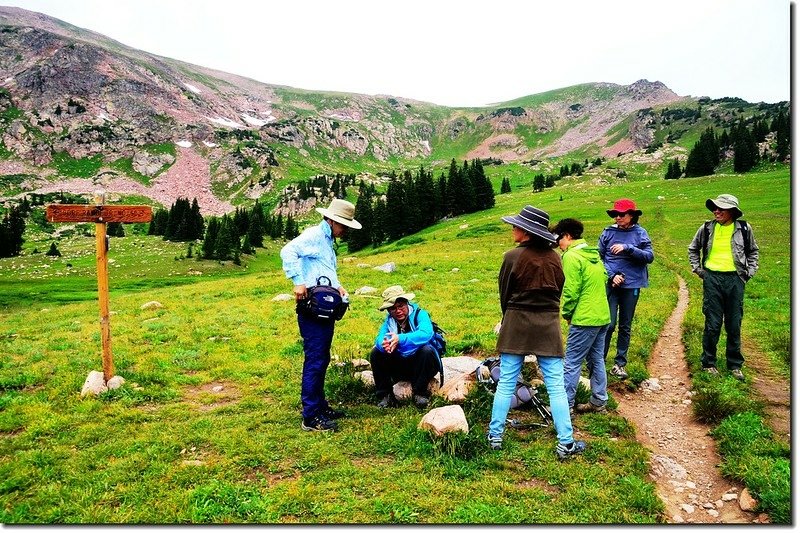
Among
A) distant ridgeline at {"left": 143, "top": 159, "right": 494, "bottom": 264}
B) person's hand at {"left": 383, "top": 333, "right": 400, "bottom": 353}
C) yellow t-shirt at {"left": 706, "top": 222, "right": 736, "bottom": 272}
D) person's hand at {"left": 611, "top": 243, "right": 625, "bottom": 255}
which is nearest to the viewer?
person's hand at {"left": 383, "top": 333, "right": 400, "bottom": 353}

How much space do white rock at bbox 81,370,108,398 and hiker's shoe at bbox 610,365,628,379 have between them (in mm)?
10633

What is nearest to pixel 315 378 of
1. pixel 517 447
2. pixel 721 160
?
pixel 517 447

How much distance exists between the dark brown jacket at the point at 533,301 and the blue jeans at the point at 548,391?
20cm

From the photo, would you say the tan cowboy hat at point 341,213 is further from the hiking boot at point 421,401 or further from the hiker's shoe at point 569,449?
the hiker's shoe at point 569,449

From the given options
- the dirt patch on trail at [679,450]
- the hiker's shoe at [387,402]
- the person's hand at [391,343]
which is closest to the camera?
the dirt patch on trail at [679,450]

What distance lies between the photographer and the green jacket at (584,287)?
7152mm

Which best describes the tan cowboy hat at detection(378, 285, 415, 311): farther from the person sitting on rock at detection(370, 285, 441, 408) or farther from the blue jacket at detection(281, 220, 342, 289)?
the blue jacket at detection(281, 220, 342, 289)

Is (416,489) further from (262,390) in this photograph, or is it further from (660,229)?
(660,229)

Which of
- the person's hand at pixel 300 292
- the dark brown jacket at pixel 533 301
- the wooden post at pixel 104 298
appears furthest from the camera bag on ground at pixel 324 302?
the wooden post at pixel 104 298

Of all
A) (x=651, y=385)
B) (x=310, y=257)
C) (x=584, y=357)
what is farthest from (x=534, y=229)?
(x=651, y=385)

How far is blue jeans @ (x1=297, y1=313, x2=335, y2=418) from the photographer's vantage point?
7.30 metres

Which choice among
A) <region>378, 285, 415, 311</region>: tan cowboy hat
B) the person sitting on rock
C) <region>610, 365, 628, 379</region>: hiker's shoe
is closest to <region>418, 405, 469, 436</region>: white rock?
the person sitting on rock

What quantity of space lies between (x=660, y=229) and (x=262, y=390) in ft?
139

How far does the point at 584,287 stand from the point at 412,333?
9.73 feet
